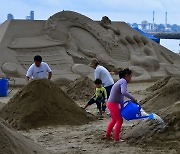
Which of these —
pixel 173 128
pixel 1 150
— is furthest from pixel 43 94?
pixel 1 150

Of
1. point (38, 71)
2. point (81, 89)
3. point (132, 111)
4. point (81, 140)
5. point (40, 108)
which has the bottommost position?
point (81, 89)

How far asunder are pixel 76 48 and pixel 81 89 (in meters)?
6.01

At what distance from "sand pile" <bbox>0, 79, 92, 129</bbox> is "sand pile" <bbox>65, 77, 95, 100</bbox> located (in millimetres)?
4138

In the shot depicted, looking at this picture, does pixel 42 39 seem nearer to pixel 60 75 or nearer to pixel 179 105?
pixel 60 75

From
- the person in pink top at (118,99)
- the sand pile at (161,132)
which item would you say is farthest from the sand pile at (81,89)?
the person in pink top at (118,99)

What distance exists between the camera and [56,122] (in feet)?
29.1

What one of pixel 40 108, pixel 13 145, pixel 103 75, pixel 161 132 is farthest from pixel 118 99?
pixel 13 145

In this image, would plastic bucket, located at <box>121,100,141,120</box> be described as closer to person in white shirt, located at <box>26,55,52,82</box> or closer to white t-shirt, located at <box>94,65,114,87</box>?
white t-shirt, located at <box>94,65,114,87</box>

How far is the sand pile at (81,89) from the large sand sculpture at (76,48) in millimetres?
3346

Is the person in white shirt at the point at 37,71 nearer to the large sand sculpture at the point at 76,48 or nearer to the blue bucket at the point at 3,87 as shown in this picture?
the blue bucket at the point at 3,87

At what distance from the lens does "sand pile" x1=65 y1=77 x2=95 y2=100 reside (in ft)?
44.0

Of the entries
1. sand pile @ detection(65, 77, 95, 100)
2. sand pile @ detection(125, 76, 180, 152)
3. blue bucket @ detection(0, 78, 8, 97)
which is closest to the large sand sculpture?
blue bucket @ detection(0, 78, 8, 97)

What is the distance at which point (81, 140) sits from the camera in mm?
7609

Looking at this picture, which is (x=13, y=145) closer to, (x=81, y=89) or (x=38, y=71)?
(x=38, y=71)
